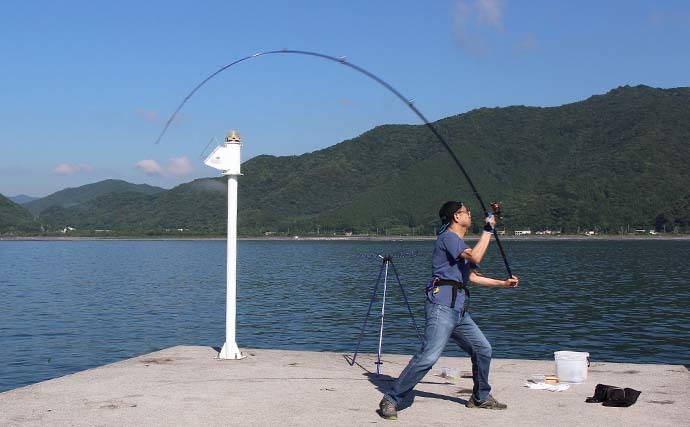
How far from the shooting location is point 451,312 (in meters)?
7.59

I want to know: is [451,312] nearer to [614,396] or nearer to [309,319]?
[614,396]

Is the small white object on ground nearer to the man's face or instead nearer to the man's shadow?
the man's shadow

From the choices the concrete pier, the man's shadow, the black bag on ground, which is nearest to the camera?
the concrete pier

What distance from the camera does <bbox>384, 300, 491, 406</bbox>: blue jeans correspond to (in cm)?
745

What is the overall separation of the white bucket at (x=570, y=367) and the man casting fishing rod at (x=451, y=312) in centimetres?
168

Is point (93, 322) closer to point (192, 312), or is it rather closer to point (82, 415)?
point (192, 312)

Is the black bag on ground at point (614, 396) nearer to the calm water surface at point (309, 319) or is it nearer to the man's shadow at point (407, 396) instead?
the man's shadow at point (407, 396)

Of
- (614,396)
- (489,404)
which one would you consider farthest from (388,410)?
(614,396)

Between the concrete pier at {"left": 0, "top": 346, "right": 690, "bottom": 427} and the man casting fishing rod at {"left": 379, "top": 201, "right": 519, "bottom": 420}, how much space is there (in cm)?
22

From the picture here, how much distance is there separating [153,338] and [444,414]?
18644 mm

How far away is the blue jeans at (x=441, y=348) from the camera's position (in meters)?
7.45

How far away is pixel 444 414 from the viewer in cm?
755

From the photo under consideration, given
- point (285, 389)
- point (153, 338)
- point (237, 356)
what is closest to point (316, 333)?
point (153, 338)

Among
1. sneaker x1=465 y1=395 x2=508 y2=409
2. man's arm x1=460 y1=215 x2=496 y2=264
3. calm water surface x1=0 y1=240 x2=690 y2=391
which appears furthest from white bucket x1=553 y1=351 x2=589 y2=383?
calm water surface x1=0 y1=240 x2=690 y2=391
